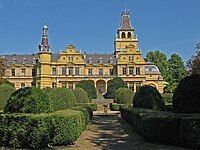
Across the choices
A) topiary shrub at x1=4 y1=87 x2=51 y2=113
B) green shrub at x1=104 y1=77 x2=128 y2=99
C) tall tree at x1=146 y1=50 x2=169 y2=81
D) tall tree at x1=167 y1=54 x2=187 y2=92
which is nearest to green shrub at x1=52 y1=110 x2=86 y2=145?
topiary shrub at x1=4 y1=87 x2=51 y2=113

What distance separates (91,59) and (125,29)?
11111mm

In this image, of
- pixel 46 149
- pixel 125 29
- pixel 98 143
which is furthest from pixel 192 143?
pixel 125 29

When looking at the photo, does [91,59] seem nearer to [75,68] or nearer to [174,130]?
[75,68]

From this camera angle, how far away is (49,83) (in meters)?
77.5

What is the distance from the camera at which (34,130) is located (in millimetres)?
11750

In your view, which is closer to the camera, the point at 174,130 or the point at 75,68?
the point at 174,130

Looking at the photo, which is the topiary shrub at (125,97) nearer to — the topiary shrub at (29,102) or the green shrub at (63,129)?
the green shrub at (63,129)

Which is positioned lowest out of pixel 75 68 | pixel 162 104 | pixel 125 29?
pixel 162 104

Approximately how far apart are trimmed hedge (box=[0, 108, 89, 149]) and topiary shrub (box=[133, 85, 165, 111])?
9638mm

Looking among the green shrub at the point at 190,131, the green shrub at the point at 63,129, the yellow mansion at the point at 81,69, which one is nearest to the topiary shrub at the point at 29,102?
the green shrub at the point at 63,129

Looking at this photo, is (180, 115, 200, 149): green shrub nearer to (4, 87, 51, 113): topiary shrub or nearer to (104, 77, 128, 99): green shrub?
(4, 87, 51, 113): topiary shrub

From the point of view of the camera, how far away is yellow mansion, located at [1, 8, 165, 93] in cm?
7706

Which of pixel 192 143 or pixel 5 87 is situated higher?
pixel 5 87

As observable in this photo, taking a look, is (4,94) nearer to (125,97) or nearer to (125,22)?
(125,97)
